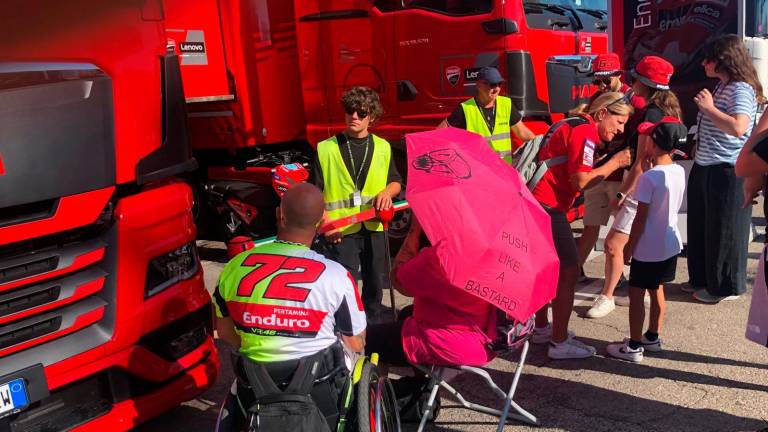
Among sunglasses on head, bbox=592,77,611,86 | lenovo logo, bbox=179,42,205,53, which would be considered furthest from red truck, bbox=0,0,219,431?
sunglasses on head, bbox=592,77,611,86

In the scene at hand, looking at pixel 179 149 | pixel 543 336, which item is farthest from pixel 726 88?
pixel 179 149

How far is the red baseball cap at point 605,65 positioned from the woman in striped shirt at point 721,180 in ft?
3.99

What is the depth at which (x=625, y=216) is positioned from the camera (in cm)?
456

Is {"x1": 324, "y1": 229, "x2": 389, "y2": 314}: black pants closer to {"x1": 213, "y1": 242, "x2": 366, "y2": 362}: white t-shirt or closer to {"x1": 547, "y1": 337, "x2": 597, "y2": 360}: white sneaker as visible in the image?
{"x1": 547, "y1": 337, "x2": 597, "y2": 360}: white sneaker

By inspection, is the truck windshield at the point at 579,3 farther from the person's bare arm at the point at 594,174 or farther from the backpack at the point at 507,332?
the backpack at the point at 507,332

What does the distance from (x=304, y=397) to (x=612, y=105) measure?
2.69 meters

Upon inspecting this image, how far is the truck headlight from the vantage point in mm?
3093

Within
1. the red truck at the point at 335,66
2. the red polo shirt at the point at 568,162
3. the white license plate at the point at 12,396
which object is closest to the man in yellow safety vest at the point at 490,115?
the red truck at the point at 335,66

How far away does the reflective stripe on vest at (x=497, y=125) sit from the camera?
4.65m

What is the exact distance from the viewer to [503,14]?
5.17 meters

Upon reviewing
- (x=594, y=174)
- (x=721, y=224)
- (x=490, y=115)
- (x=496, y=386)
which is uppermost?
(x=490, y=115)

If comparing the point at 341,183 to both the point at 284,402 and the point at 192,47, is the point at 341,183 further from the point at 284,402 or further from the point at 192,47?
the point at 192,47

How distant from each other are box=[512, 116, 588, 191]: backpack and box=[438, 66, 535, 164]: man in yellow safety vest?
0.73m

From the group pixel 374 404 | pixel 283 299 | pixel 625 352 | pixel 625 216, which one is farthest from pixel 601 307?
pixel 283 299
